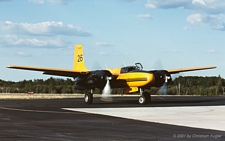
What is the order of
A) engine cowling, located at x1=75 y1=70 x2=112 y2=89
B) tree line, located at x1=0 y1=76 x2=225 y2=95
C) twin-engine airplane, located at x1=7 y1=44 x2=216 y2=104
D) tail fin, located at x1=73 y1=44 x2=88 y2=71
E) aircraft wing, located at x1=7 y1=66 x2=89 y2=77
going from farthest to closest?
tree line, located at x1=0 y1=76 x2=225 y2=95 → tail fin, located at x1=73 y1=44 x2=88 y2=71 → aircraft wing, located at x1=7 y1=66 x2=89 y2=77 → engine cowling, located at x1=75 y1=70 x2=112 y2=89 → twin-engine airplane, located at x1=7 y1=44 x2=216 y2=104

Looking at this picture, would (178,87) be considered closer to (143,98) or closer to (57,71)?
(143,98)

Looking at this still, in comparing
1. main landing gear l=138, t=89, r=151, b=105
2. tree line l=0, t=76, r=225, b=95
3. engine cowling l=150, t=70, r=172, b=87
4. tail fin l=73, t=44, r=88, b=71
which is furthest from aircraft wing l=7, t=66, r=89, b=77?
tree line l=0, t=76, r=225, b=95

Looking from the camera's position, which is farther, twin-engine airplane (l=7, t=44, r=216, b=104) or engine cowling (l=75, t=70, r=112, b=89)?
engine cowling (l=75, t=70, r=112, b=89)

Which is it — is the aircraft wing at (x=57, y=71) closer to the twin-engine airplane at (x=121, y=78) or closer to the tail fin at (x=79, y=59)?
the twin-engine airplane at (x=121, y=78)

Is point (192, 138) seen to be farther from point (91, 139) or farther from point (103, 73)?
point (103, 73)

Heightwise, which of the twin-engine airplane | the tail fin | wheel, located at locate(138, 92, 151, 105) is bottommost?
wheel, located at locate(138, 92, 151, 105)

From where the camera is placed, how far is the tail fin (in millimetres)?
41906

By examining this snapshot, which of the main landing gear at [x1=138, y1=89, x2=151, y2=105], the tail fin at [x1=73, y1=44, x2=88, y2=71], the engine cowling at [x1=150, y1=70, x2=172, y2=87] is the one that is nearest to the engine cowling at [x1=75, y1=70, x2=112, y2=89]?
the main landing gear at [x1=138, y1=89, x2=151, y2=105]

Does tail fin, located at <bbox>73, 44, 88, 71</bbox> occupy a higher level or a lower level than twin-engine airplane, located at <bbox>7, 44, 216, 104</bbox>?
higher

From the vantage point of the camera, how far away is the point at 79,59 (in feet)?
139

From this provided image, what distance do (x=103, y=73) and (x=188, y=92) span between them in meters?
48.2

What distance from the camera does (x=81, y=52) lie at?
42.4 m

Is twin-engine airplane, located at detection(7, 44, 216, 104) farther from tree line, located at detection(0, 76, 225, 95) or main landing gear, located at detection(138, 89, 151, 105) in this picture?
tree line, located at detection(0, 76, 225, 95)

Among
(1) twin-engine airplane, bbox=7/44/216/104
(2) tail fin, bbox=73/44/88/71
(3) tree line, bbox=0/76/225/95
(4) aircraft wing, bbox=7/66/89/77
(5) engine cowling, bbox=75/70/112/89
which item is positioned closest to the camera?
(1) twin-engine airplane, bbox=7/44/216/104
